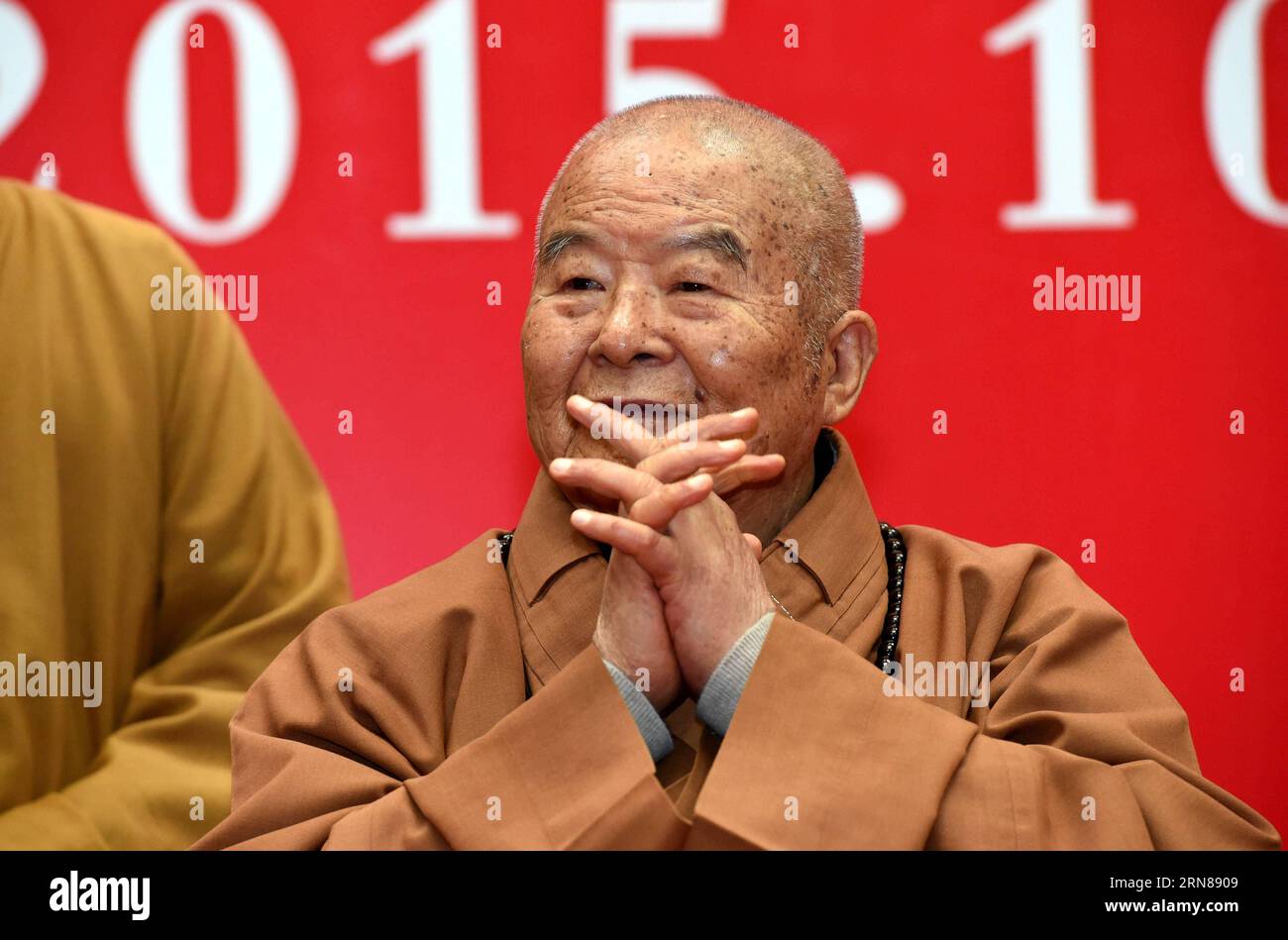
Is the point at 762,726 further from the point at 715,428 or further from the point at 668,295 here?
the point at 668,295

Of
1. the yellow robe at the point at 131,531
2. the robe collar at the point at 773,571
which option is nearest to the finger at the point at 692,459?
the robe collar at the point at 773,571

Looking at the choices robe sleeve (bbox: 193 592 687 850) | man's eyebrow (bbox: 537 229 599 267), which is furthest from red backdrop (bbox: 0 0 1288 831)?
robe sleeve (bbox: 193 592 687 850)

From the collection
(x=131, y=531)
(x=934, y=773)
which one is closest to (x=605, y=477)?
(x=934, y=773)

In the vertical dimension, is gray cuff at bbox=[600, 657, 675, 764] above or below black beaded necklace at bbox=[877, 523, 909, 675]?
below

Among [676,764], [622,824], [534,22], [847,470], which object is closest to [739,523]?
[847,470]

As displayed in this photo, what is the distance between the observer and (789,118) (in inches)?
106

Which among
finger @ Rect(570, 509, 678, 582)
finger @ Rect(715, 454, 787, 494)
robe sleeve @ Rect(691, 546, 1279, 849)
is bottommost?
robe sleeve @ Rect(691, 546, 1279, 849)

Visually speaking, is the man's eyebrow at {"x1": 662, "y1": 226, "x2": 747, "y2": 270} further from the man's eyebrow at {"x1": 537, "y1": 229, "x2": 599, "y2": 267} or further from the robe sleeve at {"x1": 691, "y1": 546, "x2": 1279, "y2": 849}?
the robe sleeve at {"x1": 691, "y1": 546, "x2": 1279, "y2": 849}

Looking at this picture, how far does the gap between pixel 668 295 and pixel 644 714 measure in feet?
1.48

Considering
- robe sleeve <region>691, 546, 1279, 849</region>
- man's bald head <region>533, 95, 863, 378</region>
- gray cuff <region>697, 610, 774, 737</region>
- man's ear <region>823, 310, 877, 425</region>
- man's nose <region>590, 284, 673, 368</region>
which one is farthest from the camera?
man's ear <region>823, 310, 877, 425</region>

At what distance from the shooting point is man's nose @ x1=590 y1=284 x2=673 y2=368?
189 centimetres

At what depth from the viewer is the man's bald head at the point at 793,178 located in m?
1.99

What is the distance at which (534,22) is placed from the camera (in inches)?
107

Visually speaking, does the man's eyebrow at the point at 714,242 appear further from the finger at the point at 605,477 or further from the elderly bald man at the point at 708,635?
the finger at the point at 605,477
